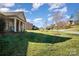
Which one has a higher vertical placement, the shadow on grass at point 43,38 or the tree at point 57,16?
the tree at point 57,16

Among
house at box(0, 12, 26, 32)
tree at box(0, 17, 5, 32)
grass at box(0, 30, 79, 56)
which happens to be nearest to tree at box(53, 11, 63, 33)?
grass at box(0, 30, 79, 56)

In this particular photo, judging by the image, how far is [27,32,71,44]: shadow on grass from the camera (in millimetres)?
1495

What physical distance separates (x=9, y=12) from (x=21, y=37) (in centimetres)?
22

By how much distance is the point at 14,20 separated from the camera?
58.2 inches

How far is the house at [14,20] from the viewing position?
Answer: 1482 mm

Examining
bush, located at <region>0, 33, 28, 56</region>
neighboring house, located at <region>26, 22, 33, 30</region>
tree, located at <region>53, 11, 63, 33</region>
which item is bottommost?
bush, located at <region>0, 33, 28, 56</region>

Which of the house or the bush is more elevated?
the house

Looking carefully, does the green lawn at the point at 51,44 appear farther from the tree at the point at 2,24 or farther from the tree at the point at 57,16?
the tree at the point at 2,24

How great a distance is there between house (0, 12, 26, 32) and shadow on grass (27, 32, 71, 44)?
0.29 feet

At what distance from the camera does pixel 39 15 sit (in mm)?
1493

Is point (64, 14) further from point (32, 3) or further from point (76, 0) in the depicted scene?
point (32, 3)

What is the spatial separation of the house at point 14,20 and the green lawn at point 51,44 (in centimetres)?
10

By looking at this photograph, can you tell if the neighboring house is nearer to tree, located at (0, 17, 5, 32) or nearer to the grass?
the grass

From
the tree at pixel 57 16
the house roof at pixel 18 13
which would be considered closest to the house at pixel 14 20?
the house roof at pixel 18 13
